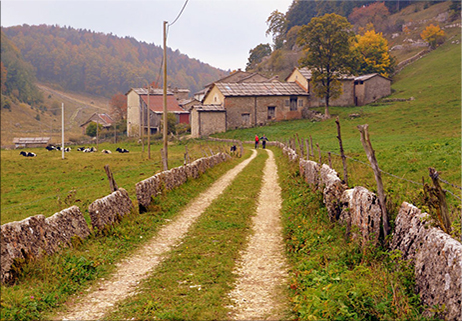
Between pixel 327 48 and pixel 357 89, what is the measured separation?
447 inches

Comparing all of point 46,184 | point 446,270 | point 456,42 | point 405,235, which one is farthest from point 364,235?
point 456,42

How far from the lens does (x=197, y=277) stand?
8328mm

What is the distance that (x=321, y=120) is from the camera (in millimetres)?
66625

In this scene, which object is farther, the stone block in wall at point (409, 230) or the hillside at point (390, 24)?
the hillside at point (390, 24)

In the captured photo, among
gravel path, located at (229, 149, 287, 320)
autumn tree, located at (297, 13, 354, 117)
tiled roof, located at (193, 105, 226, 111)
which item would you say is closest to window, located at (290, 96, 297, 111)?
autumn tree, located at (297, 13, 354, 117)

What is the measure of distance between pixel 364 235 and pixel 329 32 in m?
64.7

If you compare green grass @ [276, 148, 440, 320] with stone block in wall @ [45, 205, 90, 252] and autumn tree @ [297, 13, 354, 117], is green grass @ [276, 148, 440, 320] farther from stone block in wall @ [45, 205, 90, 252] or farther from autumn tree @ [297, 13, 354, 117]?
autumn tree @ [297, 13, 354, 117]

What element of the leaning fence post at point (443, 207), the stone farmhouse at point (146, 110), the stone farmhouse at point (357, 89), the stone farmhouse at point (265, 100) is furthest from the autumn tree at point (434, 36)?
the leaning fence post at point (443, 207)

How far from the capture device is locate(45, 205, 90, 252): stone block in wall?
9327 millimetres

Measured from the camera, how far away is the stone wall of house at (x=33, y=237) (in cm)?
797

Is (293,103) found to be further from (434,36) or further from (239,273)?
(239,273)

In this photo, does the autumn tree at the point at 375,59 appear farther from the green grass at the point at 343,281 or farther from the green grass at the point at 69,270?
the green grass at the point at 343,281

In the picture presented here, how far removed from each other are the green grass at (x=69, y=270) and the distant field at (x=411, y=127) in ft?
37.2

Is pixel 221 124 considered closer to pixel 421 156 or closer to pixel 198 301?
pixel 421 156
